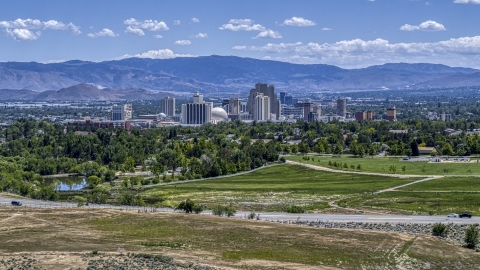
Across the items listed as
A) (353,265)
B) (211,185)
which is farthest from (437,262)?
(211,185)

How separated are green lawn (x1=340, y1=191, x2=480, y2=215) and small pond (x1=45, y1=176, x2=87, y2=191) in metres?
44.8

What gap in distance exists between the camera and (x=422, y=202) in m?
79.6

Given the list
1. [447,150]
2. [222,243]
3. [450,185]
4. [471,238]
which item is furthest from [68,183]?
[471,238]

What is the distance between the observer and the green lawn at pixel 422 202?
75.0m

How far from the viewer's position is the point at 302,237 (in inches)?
2207

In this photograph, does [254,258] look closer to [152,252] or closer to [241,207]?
[152,252]

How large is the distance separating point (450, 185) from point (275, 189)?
71.8 ft

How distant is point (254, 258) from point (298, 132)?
147 m

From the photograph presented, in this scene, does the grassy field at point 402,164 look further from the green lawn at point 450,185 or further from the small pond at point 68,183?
the small pond at point 68,183

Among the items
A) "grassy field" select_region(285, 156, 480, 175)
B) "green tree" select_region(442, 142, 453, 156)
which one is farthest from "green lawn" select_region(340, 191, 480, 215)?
"green tree" select_region(442, 142, 453, 156)

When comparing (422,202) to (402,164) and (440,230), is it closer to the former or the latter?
(440,230)

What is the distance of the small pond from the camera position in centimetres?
10769

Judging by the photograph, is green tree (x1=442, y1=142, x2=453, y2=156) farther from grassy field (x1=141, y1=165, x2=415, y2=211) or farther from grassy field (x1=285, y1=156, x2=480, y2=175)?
grassy field (x1=141, y1=165, x2=415, y2=211)

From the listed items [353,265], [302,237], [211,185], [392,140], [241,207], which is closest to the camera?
[353,265]
